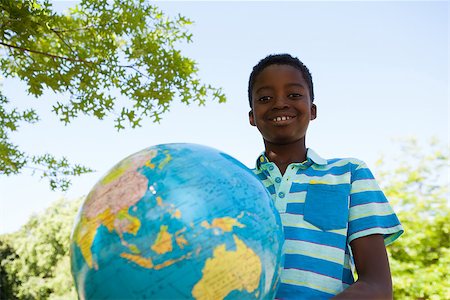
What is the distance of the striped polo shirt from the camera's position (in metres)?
1.94

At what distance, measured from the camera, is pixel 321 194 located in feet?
6.89

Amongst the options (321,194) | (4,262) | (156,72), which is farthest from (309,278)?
(4,262)

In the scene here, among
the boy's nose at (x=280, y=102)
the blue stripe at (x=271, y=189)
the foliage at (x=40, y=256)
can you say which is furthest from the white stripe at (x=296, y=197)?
the foliage at (x=40, y=256)

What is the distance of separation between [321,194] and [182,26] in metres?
4.61

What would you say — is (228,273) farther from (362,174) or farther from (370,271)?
(362,174)

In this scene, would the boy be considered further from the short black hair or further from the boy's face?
the short black hair

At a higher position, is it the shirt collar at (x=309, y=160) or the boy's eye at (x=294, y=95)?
the boy's eye at (x=294, y=95)

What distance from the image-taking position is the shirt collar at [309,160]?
7.45 feet

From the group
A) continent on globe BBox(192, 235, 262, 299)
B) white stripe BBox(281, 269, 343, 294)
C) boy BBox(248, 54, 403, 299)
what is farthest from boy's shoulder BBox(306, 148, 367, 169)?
continent on globe BBox(192, 235, 262, 299)

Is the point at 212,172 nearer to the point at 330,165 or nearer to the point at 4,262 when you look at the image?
the point at 330,165

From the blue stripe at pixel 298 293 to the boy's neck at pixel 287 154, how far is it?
70cm

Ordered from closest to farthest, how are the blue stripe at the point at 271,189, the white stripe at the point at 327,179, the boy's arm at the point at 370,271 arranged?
the boy's arm at the point at 370,271 < the white stripe at the point at 327,179 < the blue stripe at the point at 271,189

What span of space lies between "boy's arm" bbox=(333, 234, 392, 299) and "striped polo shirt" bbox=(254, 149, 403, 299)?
0.14 feet

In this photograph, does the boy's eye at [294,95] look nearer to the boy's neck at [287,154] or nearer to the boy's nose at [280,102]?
the boy's nose at [280,102]
